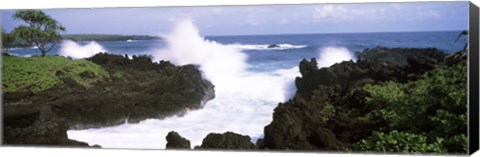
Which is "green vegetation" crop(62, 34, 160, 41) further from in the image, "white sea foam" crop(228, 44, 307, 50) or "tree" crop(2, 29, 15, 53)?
"white sea foam" crop(228, 44, 307, 50)

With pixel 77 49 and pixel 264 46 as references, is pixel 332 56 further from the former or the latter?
pixel 77 49

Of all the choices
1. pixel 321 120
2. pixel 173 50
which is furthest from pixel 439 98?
pixel 173 50

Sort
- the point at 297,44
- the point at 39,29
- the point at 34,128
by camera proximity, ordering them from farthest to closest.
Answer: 1. the point at 39,29
2. the point at 34,128
3. the point at 297,44

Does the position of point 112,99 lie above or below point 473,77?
below

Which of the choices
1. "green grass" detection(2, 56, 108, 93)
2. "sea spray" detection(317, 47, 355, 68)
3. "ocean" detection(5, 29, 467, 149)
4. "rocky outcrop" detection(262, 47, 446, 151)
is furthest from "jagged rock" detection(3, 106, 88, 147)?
"sea spray" detection(317, 47, 355, 68)

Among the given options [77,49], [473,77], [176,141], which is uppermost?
[77,49]

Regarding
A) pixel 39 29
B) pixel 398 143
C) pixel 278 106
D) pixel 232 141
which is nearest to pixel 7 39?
pixel 39 29

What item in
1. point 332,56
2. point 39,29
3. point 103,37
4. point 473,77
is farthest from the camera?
point 39,29

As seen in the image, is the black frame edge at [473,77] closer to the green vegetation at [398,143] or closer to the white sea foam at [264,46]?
the green vegetation at [398,143]
